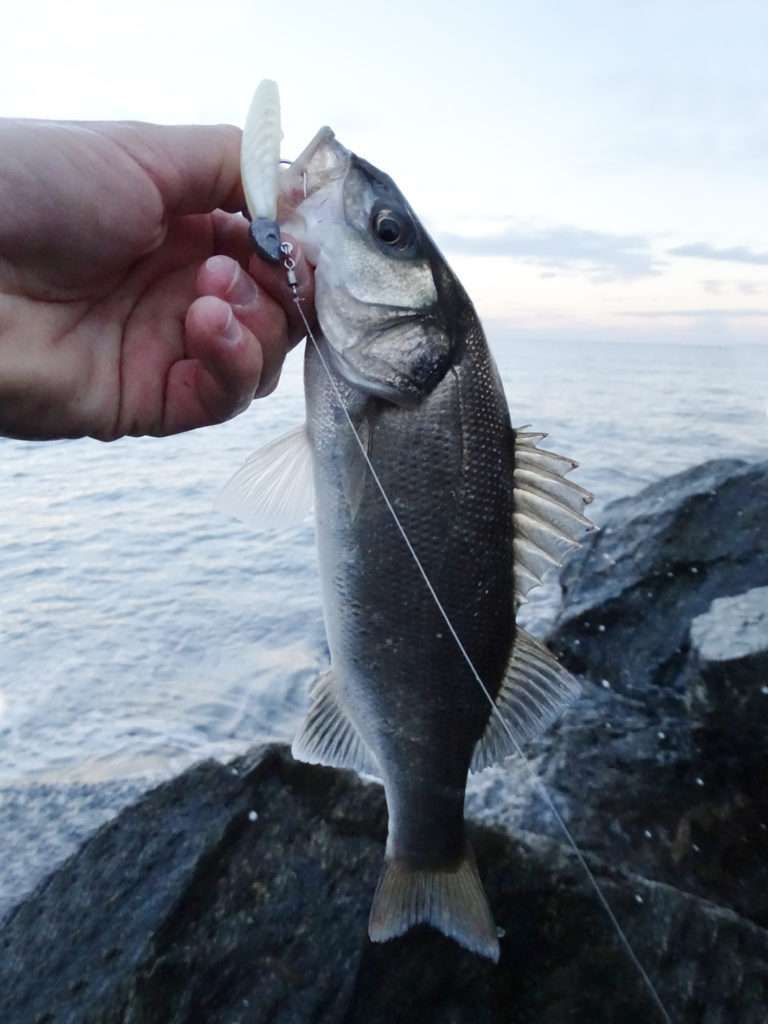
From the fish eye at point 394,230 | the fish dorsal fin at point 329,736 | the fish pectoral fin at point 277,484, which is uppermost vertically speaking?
the fish eye at point 394,230

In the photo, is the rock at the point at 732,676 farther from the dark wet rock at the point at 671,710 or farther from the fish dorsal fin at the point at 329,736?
the fish dorsal fin at the point at 329,736

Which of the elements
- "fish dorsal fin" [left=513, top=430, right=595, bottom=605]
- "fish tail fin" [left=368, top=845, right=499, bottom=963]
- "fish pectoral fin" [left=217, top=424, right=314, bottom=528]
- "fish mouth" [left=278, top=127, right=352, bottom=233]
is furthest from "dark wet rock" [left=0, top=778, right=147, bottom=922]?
"fish mouth" [left=278, top=127, right=352, bottom=233]

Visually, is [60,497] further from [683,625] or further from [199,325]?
[199,325]

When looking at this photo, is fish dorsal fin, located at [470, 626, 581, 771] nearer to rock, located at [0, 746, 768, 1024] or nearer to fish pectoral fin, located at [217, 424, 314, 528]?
fish pectoral fin, located at [217, 424, 314, 528]

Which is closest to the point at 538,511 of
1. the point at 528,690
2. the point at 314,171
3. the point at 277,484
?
the point at 528,690

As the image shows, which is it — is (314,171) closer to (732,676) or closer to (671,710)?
(732,676)

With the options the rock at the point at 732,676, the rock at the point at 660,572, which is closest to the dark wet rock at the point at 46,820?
the rock at the point at 732,676

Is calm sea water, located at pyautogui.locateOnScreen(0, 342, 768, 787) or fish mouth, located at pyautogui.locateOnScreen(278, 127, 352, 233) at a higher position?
fish mouth, located at pyautogui.locateOnScreen(278, 127, 352, 233)
